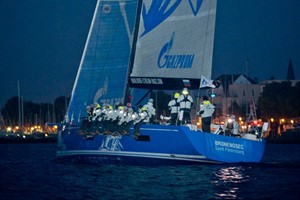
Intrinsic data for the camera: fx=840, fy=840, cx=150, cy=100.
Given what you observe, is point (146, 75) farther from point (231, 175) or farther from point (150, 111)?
point (231, 175)

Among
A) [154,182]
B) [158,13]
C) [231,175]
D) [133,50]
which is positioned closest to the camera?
[154,182]

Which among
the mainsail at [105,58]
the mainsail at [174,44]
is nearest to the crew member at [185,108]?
the mainsail at [174,44]

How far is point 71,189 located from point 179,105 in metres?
7.14

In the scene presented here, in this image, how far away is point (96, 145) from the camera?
31781 mm

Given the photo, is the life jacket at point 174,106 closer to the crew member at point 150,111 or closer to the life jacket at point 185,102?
the life jacket at point 185,102

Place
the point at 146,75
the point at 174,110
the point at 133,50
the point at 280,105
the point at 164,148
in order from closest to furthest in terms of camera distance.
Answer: the point at 164,148 < the point at 174,110 < the point at 146,75 < the point at 133,50 < the point at 280,105

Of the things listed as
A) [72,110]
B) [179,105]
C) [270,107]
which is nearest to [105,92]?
[72,110]

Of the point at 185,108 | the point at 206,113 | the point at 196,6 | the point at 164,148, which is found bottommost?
the point at 164,148

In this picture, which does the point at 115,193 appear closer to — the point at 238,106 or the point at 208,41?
the point at 208,41

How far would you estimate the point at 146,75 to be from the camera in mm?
32312

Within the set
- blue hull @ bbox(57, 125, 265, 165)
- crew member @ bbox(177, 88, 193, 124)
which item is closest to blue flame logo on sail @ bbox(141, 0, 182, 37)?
crew member @ bbox(177, 88, 193, 124)

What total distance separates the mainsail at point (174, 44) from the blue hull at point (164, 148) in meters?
2.58

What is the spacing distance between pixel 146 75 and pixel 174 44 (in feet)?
5.27

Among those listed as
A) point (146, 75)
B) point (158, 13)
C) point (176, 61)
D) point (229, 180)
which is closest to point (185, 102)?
point (176, 61)
